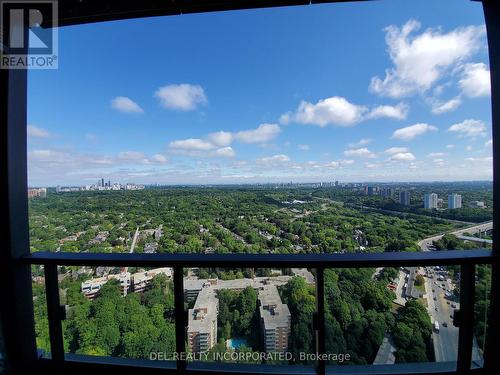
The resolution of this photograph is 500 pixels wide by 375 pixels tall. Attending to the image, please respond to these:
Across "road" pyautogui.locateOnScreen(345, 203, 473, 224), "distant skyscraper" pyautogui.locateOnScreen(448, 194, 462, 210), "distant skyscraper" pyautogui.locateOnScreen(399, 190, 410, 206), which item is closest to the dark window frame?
"road" pyautogui.locateOnScreen(345, 203, 473, 224)

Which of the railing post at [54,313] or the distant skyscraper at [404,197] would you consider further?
the distant skyscraper at [404,197]

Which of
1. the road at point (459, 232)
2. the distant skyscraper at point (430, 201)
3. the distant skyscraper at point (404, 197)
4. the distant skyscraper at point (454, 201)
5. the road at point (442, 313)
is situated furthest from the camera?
the distant skyscraper at point (404, 197)

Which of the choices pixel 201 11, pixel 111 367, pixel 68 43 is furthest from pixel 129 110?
pixel 111 367

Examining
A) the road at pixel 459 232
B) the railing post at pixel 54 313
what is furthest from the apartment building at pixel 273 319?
the railing post at pixel 54 313

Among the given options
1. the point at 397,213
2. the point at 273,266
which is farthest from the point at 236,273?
the point at 397,213

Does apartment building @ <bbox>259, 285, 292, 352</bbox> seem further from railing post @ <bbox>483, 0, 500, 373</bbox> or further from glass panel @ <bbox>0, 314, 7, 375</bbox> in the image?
glass panel @ <bbox>0, 314, 7, 375</bbox>

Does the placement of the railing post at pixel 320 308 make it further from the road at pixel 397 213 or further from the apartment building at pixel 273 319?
the road at pixel 397 213
